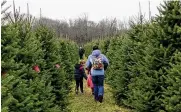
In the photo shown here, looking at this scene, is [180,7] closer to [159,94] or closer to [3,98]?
[159,94]

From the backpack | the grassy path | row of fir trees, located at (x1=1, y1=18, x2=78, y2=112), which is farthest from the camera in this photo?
the backpack

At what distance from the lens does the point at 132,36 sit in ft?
42.9

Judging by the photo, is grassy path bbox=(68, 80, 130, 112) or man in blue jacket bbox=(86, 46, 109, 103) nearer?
grassy path bbox=(68, 80, 130, 112)

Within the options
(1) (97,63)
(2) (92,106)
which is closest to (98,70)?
(1) (97,63)

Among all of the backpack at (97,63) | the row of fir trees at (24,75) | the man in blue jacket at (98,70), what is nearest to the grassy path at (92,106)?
the man in blue jacket at (98,70)

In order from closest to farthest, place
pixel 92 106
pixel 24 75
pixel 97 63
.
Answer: pixel 24 75
pixel 97 63
pixel 92 106

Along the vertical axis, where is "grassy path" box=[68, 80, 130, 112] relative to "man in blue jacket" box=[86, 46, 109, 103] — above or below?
below

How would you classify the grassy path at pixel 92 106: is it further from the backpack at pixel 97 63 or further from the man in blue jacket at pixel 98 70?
the backpack at pixel 97 63

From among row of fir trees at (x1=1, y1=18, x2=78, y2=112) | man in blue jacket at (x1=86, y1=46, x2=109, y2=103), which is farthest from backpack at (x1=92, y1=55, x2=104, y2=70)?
row of fir trees at (x1=1, y1=18, x2=78, y2=112)

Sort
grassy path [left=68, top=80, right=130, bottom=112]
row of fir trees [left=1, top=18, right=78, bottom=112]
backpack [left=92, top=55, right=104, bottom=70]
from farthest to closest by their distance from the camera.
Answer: backpack [left=92, top=55, right=104, bottom=70], grassy path [left=68, top=80, right=130, bottom=112], row of fir trees [left=1, top=18, right=78, bottom=112]

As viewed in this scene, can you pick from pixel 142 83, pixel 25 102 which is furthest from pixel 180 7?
pixel 25 102

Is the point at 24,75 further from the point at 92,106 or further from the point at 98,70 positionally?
the point at 92,106

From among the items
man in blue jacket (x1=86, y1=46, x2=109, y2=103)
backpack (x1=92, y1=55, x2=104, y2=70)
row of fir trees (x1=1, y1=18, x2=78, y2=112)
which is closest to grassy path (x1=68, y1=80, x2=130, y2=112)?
man in blue jacket (x1=86, y1=46, x2=109, y2=103)

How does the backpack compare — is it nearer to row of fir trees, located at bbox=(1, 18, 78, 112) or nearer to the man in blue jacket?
the man in blue jacket
